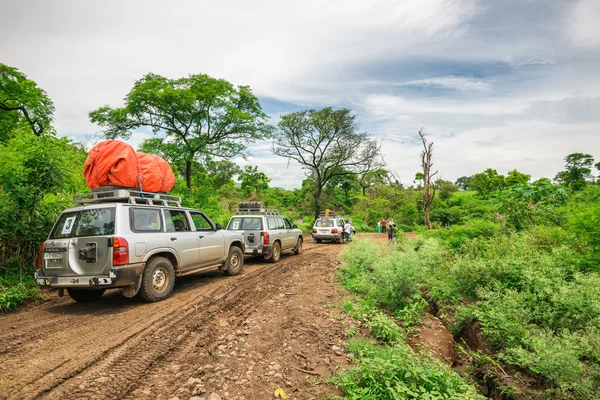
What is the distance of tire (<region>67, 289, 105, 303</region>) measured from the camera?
5938 millimetres

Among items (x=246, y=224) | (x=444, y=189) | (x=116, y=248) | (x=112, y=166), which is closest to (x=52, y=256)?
(x=116, y=248)

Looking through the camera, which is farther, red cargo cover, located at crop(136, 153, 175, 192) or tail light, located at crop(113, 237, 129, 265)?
red cargo cover, located at crop(136, 153, 175, 192)

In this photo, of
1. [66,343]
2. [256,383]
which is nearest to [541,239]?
[256,383]

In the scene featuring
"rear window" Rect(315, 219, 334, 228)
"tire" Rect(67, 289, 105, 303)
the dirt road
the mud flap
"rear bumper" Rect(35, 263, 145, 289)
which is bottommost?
the dirt road

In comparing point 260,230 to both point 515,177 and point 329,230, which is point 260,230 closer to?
point 329,230

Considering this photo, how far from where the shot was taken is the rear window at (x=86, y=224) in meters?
5.45

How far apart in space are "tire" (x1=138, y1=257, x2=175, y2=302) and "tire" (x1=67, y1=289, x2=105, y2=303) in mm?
1187

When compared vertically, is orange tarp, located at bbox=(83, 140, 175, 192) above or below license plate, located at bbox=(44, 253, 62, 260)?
above

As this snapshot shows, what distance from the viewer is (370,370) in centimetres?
319

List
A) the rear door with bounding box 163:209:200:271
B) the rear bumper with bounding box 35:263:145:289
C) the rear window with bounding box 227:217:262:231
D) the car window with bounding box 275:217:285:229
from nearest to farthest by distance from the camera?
the rear bumper with bounding box 35:263:145:289
the rear door with bounding box 163:209:200:271
the rear window with bounding box 227:217:262:231
the car window with bounding box 275:217:285:229

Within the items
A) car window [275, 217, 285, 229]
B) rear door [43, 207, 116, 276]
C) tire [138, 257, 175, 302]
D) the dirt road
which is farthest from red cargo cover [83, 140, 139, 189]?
car window [275, 217, 285, 229]

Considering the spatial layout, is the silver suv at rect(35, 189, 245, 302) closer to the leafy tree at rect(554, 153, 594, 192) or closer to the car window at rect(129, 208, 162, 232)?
the car window at rect(129, 208, 162, 232)

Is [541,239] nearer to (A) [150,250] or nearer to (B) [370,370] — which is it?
(B) [370,370]

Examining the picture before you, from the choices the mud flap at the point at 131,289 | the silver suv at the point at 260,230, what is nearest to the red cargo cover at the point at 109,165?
the mud flap at the point at 131,289
